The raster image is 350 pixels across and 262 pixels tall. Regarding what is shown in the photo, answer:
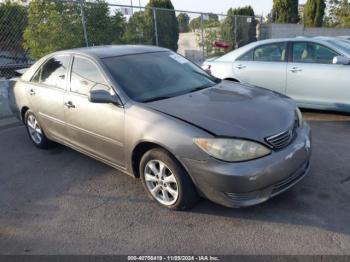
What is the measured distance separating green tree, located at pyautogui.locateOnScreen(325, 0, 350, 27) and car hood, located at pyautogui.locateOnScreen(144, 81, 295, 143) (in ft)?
106

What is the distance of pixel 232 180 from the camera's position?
2.71m

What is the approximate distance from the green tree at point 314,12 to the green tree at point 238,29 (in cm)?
1240

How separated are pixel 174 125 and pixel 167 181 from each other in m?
0.57

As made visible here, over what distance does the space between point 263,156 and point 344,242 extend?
92 cm

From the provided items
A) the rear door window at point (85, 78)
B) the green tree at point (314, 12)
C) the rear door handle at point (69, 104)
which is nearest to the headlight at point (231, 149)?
the rear door window at point (85, 78)

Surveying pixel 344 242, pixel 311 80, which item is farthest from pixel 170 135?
pixel 311 80

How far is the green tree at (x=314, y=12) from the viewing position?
91.1 feet

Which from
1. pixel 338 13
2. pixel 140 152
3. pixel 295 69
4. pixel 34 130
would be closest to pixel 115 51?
pixel 140 152

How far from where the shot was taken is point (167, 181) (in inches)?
124

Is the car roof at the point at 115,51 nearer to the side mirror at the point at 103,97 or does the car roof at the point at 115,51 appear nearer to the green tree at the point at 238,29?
the side mirror at the point at 103,97

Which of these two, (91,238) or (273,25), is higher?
(273,25)

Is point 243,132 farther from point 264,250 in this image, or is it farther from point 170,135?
point 264,250

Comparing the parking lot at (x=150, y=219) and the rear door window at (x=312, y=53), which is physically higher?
the rear door window at (x=312, y=53)

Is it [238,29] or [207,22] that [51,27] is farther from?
[238,29]
